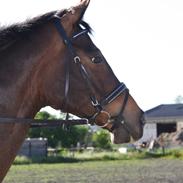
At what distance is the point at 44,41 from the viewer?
429cm

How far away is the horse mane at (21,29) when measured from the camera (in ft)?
13.8

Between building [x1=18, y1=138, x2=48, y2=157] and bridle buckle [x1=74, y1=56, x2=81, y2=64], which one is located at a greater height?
building [x1=18, y1=138, x2=48, y2=157]

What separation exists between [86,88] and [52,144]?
49.6 meters

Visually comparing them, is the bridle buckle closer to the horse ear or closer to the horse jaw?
the horse ear

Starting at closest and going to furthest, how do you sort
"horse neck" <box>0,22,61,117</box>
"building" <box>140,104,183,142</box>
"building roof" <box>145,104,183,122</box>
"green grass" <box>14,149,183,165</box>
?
"horse neck" <box>0,22,61,117</box>
"green grass" <box>14,149,183,165</box>
"building" <box>140,104,183,142</box>
"building roof" <box>145,104,183,122</box>

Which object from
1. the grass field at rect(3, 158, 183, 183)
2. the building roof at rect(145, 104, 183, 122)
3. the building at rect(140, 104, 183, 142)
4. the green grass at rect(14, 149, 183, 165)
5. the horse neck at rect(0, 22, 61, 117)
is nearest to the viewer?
the horse neck at rect(0, 22, 61, 117)

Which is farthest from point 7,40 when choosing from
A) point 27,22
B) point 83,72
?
point 83,72

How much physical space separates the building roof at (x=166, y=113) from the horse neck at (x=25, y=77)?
72.3 meters

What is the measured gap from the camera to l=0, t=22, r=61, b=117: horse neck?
13.6 feet

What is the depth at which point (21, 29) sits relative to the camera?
168 inches

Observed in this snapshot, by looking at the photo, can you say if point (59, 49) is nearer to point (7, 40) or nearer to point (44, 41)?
point (44, 41)

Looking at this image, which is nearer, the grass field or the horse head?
the horse head

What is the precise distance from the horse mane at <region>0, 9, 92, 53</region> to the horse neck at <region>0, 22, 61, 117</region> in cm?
5

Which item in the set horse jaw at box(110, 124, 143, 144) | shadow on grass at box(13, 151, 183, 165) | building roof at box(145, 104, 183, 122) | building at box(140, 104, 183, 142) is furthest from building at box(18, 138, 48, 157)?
building roof at box(145, 104, 183, 122)
